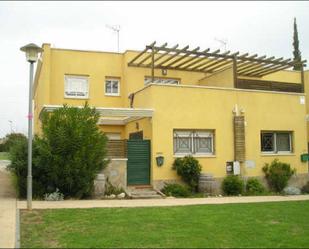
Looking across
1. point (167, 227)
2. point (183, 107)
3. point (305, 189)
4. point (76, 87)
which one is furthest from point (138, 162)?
point (167, 227)

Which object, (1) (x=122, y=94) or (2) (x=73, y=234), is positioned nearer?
(2) (x=73, y=234)

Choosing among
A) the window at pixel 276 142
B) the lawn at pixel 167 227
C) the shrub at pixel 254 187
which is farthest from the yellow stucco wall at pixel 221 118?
the lawn at pixel 167 227

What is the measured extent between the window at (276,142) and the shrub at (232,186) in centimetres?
292

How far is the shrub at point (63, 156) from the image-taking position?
48.7 feet

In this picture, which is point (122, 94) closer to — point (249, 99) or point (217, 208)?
point (249, 99)

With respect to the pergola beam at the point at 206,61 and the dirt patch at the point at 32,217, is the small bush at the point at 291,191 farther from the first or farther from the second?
the dirt patch at the point at 32,217

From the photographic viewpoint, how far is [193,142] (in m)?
19.3

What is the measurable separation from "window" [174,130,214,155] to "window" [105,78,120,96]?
6297mm

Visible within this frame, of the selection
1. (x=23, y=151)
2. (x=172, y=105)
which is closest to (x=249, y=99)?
(x=172, y=105)

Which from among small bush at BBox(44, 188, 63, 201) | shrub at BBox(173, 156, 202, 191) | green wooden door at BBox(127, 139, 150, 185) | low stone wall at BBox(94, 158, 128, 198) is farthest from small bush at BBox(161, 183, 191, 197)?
small bush at BBox(44, 188, 63, 201)

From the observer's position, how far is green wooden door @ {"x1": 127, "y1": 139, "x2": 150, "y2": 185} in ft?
59.1

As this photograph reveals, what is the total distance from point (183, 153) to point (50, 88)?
8.02m

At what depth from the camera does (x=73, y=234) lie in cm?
879

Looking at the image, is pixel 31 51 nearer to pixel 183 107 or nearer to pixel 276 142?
pixel 183 107
